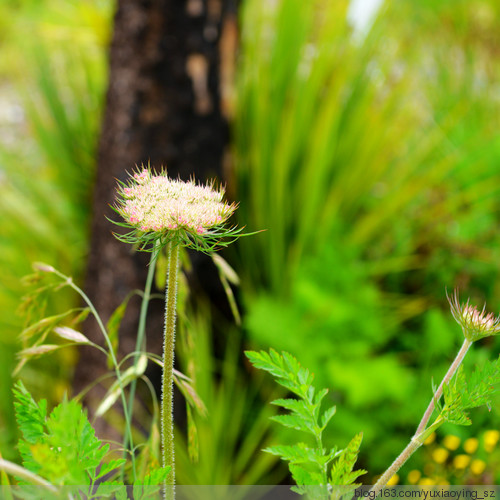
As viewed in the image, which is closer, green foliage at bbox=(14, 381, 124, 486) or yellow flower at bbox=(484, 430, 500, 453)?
green foliage at bbox=(14, 381, 124, 486)

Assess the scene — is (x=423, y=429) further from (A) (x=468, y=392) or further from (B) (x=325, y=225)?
(B) (x=325, y=225)

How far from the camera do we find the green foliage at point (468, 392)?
0.33m

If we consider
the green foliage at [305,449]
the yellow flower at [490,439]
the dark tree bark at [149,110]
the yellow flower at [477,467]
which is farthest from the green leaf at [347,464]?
the dark tree bark at [149,110]

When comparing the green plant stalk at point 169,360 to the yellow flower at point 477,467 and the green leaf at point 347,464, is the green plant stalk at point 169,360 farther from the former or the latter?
the yellow flower at point 477,467

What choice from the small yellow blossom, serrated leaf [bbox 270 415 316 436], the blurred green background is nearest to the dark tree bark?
the blurred green background

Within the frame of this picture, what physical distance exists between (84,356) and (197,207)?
3.84 ft

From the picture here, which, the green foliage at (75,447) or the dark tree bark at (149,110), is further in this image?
the dark tree bark at (149,110)

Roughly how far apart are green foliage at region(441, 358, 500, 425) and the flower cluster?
0.52 feet

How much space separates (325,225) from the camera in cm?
133

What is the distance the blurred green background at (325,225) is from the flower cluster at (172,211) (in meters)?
0.78

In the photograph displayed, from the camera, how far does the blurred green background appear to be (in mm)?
1168

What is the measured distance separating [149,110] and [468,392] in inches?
44.0

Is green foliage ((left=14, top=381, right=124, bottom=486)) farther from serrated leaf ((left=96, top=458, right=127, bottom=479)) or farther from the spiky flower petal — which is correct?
the spiky flower petal

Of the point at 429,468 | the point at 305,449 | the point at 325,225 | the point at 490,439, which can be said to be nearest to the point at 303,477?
the point at 305,449
